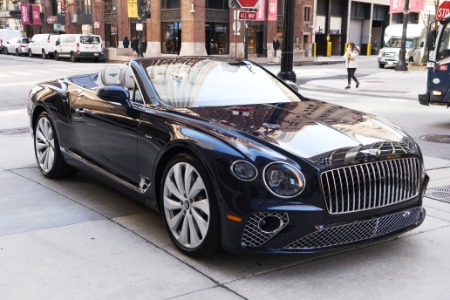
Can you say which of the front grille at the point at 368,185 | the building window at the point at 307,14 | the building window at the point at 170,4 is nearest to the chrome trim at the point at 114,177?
the front grille at the point at 368,185

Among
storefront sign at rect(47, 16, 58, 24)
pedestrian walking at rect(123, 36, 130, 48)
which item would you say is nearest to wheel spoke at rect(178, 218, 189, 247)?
pedestrian walking at rect(123, 36, 130, 48)

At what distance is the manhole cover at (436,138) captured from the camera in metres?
9.21

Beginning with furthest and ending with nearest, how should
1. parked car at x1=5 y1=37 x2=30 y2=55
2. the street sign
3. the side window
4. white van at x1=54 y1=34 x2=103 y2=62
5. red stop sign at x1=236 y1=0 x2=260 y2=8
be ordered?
1. parked car at x1=5 y1=37 x2=30 y2=55
2. white van at x1=54 y1=34 x2=103 y2=62
3. the street sign
4. red stop sign at x1=236 y1=0 x2=260 y2=8
5. the side window

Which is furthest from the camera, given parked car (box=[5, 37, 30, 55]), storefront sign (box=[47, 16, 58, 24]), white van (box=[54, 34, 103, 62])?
storefront sign (box=[47, 16, 58, 24])

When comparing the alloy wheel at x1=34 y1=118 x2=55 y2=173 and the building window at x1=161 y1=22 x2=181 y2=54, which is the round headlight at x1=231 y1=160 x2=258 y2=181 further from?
the building window at x1=161 y1=22 x2=181 y2=54

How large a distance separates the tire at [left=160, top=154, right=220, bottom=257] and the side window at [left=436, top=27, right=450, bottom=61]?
9080mm

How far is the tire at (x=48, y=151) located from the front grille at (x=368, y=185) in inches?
141

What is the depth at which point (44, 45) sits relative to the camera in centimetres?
4197

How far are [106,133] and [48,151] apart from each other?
5.11 feet

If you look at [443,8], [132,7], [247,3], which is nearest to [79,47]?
[132,7]

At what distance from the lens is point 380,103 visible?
14984 millimetres

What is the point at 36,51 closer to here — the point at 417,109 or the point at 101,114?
the point at 417,109

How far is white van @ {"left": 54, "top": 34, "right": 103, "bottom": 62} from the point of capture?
37.9 m

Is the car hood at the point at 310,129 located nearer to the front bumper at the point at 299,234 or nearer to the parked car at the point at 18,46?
the front bumper at the point at 299,234
